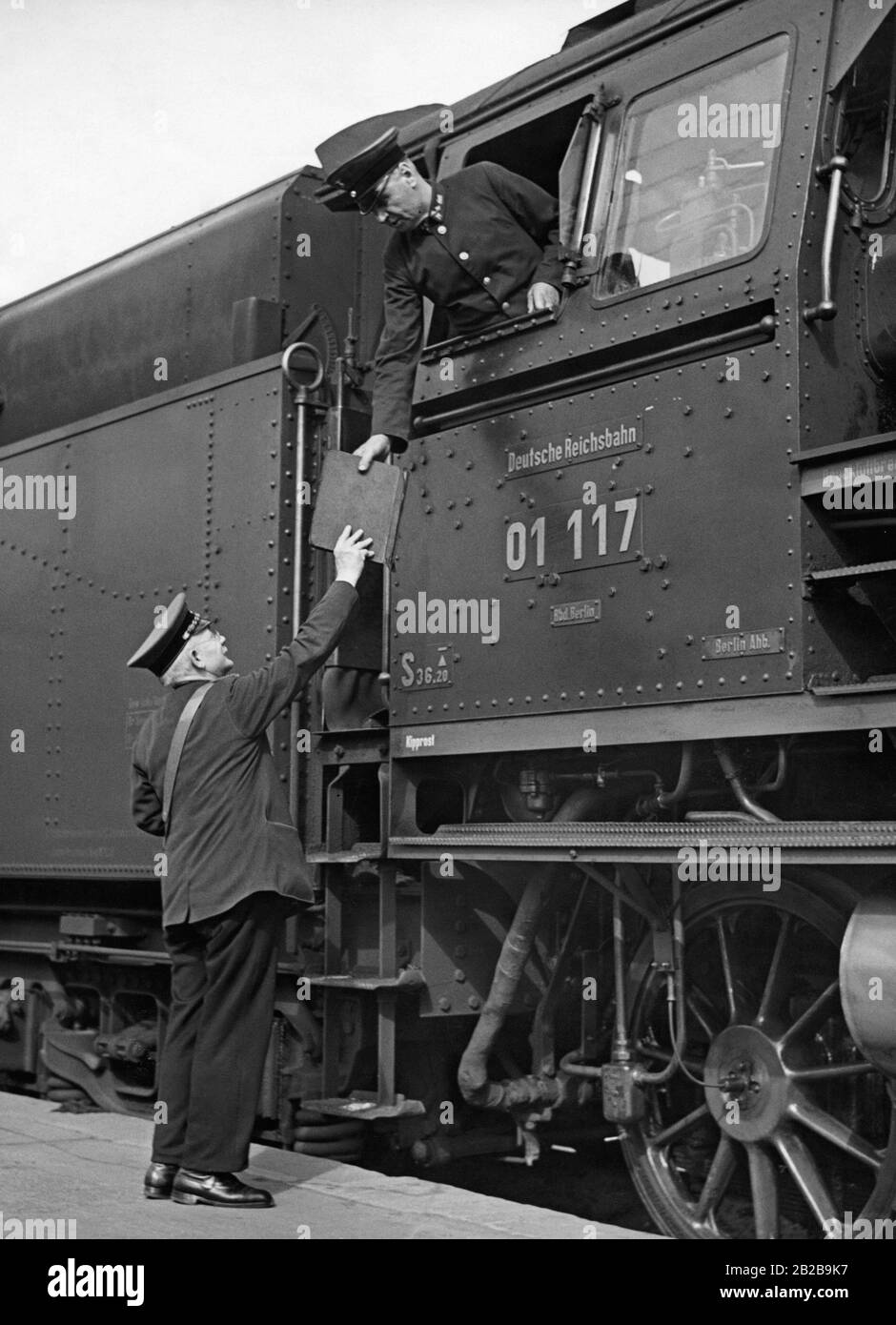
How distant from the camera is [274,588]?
6164mm

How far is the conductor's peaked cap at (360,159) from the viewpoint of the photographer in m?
5.20

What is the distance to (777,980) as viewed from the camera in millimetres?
4574

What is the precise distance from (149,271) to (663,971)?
166 inches

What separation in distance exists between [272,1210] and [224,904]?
34.4 inches

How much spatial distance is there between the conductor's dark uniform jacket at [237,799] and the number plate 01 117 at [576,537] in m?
0.58

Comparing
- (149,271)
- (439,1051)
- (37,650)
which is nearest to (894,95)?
(439,1051)

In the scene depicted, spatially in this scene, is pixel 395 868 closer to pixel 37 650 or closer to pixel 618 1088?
pixel 618 1088

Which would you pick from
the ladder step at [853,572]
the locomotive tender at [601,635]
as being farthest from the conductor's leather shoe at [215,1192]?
the ladder step at [853,572]

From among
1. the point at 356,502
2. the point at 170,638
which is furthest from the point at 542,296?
the point at 170,638

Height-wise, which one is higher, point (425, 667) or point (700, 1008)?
point (425, 667)

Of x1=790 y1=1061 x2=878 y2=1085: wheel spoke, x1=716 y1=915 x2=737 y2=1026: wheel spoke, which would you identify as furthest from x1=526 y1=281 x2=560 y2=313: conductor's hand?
x1=790 y1=1061 x2=878 y2=1085: wheel spoke

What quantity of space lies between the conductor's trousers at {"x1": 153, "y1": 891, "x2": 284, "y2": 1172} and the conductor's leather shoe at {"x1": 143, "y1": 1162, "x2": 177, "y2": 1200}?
0.02m

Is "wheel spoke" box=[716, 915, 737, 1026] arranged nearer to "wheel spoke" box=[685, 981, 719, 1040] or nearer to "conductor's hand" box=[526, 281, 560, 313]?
"wheel spoke" box=[685, 981, 719, 1040]

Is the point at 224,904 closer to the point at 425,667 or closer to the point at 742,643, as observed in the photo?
the point at 425,667
